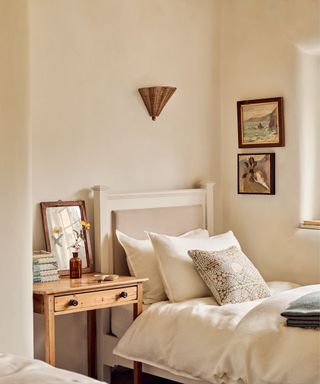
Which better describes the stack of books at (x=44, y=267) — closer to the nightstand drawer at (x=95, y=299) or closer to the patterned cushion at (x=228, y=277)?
the nightstand drawer at (x=95, y=299)

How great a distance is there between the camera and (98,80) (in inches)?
181

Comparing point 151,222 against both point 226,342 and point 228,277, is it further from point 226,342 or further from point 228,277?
point 226,342

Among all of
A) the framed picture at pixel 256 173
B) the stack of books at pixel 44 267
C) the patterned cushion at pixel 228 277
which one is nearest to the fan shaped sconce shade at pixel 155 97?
the framed picture at pixel 256 173

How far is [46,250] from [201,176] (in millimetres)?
1511

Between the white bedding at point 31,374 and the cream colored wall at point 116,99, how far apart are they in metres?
1.61

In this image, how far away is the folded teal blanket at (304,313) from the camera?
3.44m

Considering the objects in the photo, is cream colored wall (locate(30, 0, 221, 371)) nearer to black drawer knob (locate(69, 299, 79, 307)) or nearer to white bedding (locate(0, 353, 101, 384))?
black drawer knob (locate(69, 299, 79, 307))

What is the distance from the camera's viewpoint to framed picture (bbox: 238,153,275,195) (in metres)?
5.14

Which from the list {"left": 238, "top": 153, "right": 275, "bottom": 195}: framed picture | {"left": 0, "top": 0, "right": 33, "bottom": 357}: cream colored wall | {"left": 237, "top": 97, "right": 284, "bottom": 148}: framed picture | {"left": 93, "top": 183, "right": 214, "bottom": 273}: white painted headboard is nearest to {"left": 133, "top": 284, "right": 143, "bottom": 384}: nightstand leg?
{"left": 93, "top": 183, "right": 214, "bottom": 273}: white painted headboard

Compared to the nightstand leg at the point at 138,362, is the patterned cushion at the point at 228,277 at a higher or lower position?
higher

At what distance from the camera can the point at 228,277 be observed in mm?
4285

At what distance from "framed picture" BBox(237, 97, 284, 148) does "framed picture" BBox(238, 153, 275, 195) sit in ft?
0.29

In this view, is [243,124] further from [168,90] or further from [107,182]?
[107,182]

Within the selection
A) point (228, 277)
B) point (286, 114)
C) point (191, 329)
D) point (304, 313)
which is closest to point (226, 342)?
point (191, 329)
